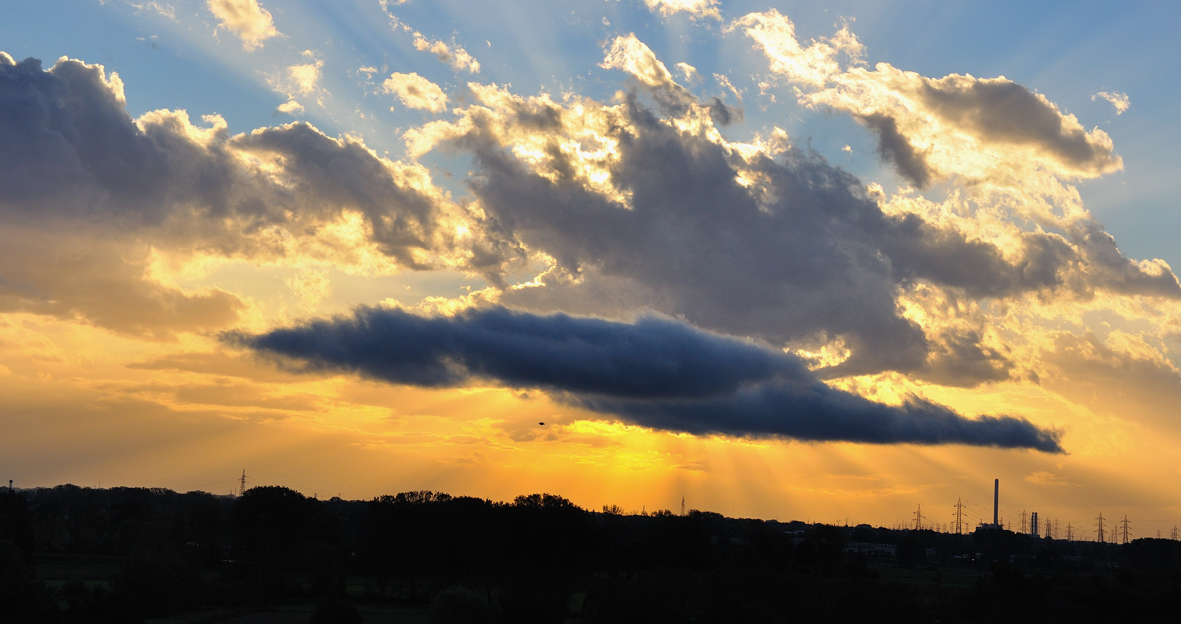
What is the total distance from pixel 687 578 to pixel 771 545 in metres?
82.3

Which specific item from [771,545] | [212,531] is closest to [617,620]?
[771,545]

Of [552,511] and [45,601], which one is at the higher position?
[552,511]

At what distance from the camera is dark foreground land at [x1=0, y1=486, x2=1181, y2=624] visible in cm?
9594

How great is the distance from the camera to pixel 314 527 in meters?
171

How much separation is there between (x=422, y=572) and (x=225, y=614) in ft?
127

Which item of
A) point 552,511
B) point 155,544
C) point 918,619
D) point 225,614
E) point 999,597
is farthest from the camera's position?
point 155,544

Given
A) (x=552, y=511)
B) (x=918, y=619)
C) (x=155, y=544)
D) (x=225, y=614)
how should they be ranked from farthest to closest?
(x=155, y=544)
(x=552, y=511)
(x=225, y=614)
(x=918, y=619)

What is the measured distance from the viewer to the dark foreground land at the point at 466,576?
95.9 metres

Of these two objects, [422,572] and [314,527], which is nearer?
[422,572]

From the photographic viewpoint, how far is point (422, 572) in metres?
156

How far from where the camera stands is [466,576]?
15062cm

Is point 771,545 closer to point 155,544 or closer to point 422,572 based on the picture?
point 422,572

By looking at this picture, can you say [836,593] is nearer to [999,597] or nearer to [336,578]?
[999,597]

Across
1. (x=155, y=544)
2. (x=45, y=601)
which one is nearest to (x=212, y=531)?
(x=155, y=544)
